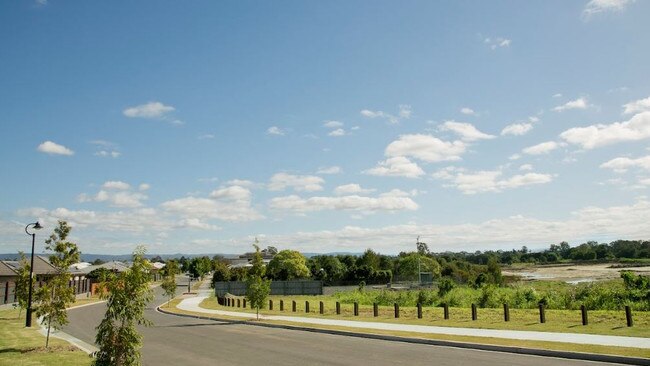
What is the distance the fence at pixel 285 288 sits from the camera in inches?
2320

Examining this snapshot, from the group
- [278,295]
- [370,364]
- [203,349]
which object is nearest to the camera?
[370,364]

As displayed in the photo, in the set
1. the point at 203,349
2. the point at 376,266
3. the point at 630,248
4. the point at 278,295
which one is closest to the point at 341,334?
the point at 203,349

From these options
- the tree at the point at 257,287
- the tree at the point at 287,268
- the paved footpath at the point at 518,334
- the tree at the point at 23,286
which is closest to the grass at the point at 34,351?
the tree at the point at 23,286

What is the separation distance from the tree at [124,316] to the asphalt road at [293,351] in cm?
384

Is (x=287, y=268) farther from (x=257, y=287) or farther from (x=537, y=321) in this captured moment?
(x=537, y=321)

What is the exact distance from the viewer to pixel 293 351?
1650cm

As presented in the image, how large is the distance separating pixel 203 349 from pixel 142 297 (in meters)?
6.53

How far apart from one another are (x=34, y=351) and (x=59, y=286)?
2620mm

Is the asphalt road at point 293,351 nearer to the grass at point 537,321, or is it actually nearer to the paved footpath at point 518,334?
the paved footpath at point 518,334

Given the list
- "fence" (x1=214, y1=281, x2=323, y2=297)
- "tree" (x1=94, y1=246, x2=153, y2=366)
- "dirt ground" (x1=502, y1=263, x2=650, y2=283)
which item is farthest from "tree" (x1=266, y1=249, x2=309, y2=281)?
"tree" (x1=94, y1=246, x2=153, y2=366)

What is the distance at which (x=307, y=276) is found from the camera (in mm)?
81188

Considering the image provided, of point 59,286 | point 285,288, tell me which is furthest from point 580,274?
point 59,286

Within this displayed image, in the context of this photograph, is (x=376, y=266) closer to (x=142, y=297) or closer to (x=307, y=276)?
(x=307, y=276)

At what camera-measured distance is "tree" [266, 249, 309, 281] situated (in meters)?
79.9
